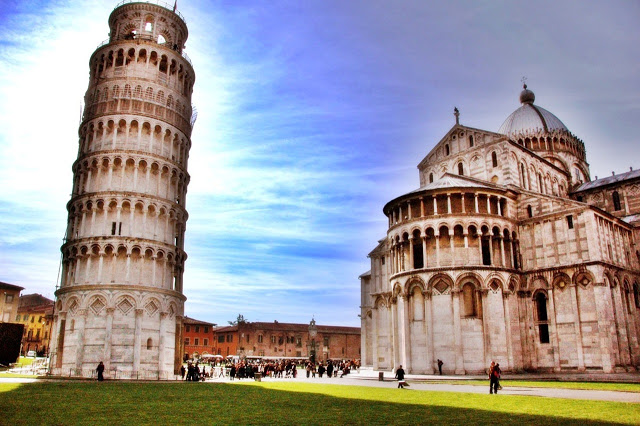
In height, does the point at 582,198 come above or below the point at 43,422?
above

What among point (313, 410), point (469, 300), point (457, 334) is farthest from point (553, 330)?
point (313, 410)

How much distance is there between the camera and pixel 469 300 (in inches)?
1323

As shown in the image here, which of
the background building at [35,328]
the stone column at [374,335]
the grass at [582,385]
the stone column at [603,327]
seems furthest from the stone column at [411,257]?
the background building at [35,328]

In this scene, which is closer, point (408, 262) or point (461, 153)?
point (408, 262)

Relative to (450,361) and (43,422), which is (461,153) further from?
(43,422)

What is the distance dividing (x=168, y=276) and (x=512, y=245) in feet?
80.0

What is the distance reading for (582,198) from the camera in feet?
148

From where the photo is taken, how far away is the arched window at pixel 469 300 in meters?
33.3

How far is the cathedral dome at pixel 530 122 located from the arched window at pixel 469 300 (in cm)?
2198

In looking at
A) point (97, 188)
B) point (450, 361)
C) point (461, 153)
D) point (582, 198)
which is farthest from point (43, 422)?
point (582, 198)

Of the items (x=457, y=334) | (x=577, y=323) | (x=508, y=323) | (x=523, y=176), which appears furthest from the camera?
(x=523, y=176)

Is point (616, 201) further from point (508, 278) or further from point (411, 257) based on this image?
point (411, 257)

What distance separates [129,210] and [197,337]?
5608cm

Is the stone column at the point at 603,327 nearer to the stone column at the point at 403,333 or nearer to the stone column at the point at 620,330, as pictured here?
the stone column at the point at 620,330
